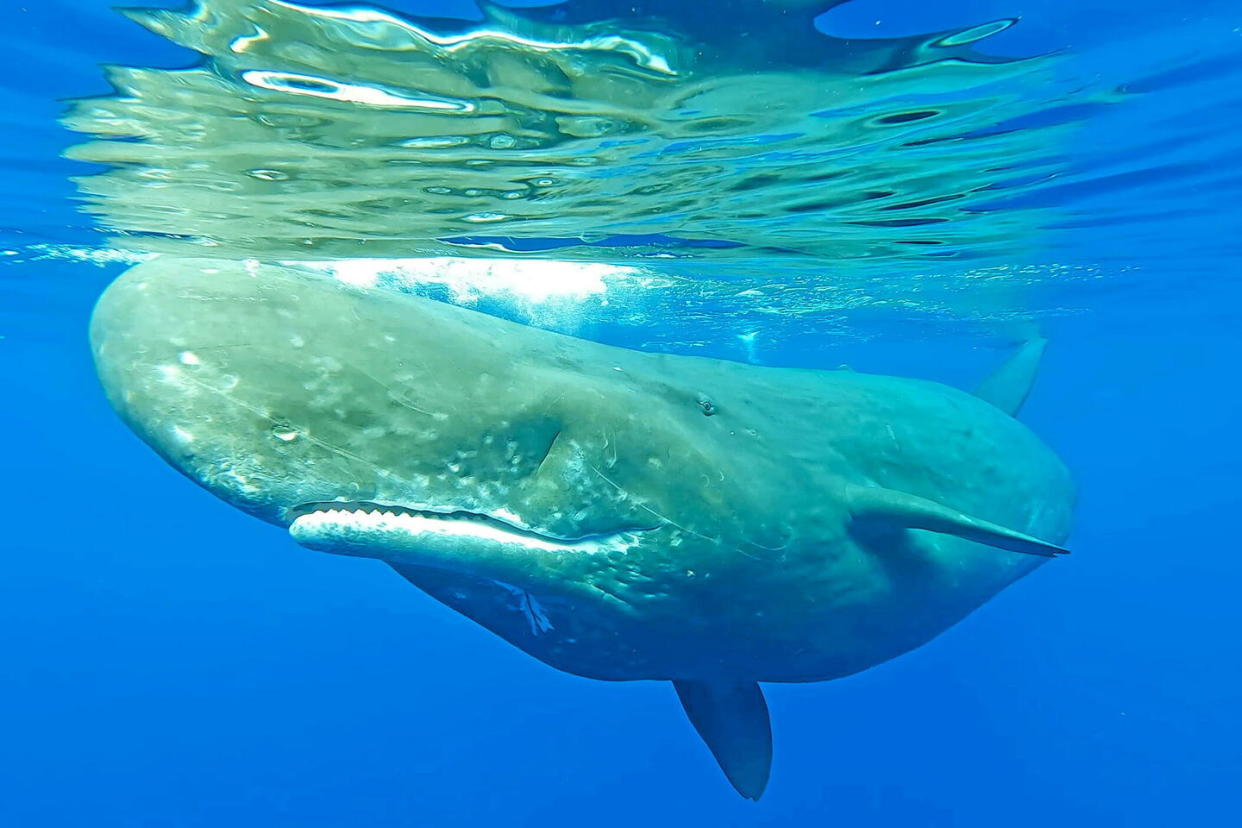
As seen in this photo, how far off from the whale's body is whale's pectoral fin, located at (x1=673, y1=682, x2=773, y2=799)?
0.11 metres

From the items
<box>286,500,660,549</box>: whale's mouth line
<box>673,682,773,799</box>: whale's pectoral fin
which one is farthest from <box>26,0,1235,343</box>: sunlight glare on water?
<box>673,682,773,799</box>: whale's pectoral fin

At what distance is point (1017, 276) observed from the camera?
21.3m

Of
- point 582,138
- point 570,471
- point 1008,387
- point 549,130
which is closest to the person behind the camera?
point 570,471

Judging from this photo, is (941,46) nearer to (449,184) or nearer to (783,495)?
(783,495)

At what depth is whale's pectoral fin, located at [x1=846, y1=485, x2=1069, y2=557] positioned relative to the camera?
4.81 m

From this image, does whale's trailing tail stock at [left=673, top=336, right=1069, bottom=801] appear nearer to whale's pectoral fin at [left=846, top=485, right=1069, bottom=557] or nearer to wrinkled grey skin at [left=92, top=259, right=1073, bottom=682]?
whale's pectoral fin at [left=846, top=485, right=1069, bottom=557]

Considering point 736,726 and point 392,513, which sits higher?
point 392,513

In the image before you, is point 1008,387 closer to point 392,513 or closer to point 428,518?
point 428,518

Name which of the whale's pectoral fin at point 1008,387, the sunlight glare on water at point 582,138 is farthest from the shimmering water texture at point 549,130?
the whale's pectoral fin at point 1008,387

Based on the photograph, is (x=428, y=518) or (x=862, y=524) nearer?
(x=428, y=518)

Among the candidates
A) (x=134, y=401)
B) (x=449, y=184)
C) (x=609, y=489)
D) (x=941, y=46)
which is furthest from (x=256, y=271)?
(x=449, y=184)

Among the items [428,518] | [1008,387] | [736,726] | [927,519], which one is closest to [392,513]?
[428,518]

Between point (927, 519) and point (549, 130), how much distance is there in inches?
240

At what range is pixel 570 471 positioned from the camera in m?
3.85
